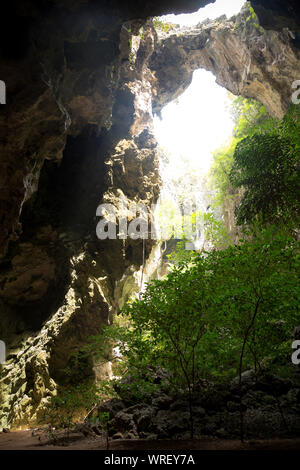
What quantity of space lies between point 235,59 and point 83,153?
441 inches

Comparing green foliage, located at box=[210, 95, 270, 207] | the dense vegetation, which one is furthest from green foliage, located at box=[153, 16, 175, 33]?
the dense vegetation

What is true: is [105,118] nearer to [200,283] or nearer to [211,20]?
[200,283]

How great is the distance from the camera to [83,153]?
13.0 m

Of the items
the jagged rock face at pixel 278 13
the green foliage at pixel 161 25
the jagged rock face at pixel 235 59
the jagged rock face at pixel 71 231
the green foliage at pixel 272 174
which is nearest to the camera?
the green foliage at pixel 272 174

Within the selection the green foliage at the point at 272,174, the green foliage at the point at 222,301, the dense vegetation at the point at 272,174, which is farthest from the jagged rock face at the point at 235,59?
the green foliage at the point at 222,301

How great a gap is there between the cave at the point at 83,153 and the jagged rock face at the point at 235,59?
8 cm

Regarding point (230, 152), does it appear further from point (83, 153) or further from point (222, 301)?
point (222, 301)

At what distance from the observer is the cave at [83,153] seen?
636 centimetres

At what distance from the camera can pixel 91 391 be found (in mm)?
5008

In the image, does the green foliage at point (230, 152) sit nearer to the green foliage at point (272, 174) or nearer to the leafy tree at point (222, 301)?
the green foliage at point (272, 174)

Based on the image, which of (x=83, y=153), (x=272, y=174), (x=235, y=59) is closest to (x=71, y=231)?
(x=83, y=153)

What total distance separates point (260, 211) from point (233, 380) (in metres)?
4.78

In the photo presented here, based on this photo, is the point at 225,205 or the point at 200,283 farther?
the point at 225,205
